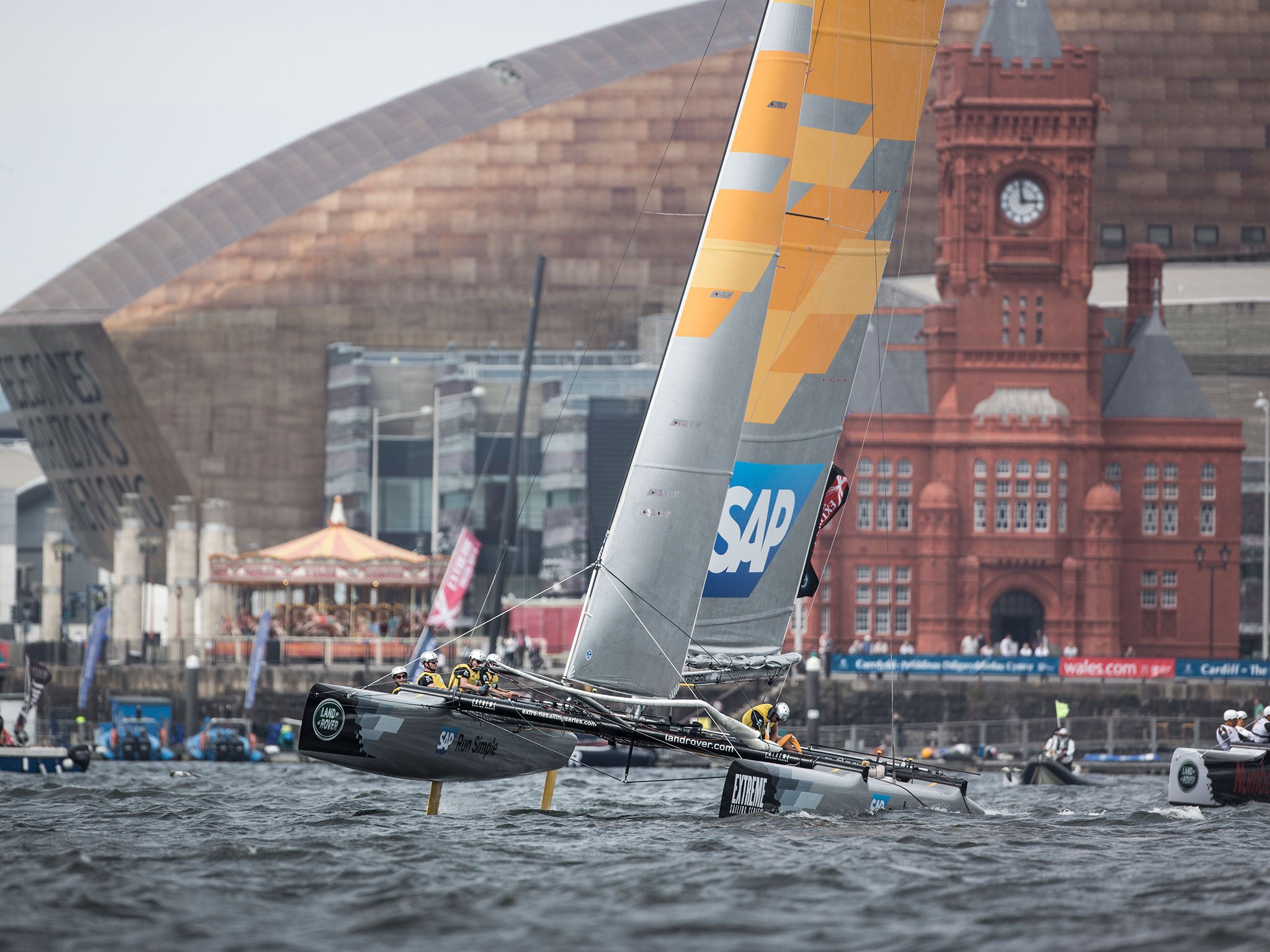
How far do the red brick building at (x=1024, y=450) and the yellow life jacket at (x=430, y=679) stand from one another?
5218 centimetres

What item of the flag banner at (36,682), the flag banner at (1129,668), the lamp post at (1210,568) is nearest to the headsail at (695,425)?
the flag banner at (36,682)

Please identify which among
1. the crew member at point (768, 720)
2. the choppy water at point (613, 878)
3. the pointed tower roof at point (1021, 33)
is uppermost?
the pointed tower roof at point (1021, 33)

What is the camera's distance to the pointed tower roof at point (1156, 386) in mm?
83875

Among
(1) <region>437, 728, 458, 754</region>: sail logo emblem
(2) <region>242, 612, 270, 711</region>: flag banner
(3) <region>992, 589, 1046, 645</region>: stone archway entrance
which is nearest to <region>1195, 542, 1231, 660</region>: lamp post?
(3) <region>992, 589, 1046, 645</region>: stone archway entrance

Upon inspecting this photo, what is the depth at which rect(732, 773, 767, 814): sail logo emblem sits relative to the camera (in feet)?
94.7

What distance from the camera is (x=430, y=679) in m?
30.2

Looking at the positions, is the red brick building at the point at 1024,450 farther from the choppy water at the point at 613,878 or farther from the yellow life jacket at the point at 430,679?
the yellow life jacket at the point at 430,679

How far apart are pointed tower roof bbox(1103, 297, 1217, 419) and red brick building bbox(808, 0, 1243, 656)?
12 centimetres

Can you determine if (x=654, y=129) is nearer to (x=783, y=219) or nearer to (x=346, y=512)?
(x=346, y=512)

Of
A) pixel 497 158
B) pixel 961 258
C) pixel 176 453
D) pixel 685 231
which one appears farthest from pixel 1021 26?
pixel 176 453

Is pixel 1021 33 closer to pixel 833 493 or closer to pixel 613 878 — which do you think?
pixel 833 493

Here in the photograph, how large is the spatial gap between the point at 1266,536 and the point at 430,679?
194 ft

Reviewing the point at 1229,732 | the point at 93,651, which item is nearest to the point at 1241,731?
the point at 1229,732

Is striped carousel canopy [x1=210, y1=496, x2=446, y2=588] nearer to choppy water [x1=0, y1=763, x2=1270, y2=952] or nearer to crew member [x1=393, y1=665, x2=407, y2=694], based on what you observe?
choppy water [x1=0, y1=763, x2=1270, y2=952]
